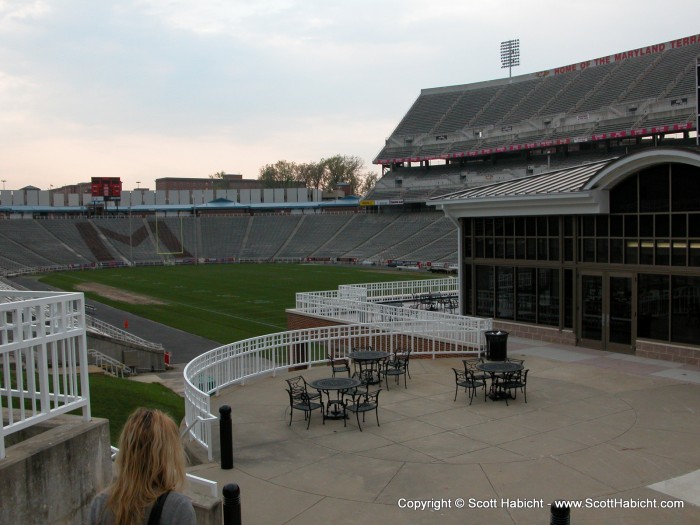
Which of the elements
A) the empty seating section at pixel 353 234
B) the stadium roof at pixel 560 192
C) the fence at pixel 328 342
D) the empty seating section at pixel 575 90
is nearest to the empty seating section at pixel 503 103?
the empty seating section at pixel 575 90

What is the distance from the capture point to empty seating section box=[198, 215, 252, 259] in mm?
90938

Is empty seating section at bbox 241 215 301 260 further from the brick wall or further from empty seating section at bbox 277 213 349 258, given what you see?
the brick wall

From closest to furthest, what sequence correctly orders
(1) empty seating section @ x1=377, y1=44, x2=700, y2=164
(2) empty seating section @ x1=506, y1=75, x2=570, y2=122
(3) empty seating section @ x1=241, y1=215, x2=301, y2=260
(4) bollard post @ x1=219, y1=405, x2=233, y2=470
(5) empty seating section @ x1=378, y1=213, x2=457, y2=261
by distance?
(4) bollard post @ x1=219, y1=405, x2=233, y2=470, (1) empty seating section @ x1=377, y1=44, x2=700, y2=164, (5) empty seating section @ x1=378, y1=213, x2=457, y2=261, (2) empty seating section @ x1=506, y1=75, x2=570, y2=122, (3) empty seating section @ x1=241, y1=215, x2=301, y2=260

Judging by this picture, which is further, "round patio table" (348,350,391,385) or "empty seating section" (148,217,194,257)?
"empty seating section" (148,217,194,257)

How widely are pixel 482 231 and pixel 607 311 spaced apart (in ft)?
17.8

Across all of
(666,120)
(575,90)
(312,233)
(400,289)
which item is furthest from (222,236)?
(400,289)

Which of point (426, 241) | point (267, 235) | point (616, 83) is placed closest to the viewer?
point (616, 83)

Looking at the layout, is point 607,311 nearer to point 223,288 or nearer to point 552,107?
point 223,288

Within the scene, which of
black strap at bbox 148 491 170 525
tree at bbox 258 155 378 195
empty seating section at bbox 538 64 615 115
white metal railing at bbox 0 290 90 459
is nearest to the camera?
black strap at bbox 148 491 170 525

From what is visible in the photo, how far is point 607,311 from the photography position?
18172mm

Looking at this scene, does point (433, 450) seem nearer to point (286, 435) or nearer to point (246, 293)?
point (286, 435)

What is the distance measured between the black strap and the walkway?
4873 millimetres

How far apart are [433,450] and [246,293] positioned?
131 ft

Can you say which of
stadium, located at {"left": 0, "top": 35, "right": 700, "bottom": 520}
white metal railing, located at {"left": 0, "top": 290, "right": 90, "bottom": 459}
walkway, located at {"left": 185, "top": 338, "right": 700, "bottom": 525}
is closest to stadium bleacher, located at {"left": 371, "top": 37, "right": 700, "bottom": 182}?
stadium, located at {"left": 0, "top": 35, "right": 700, "bottom": 520}
